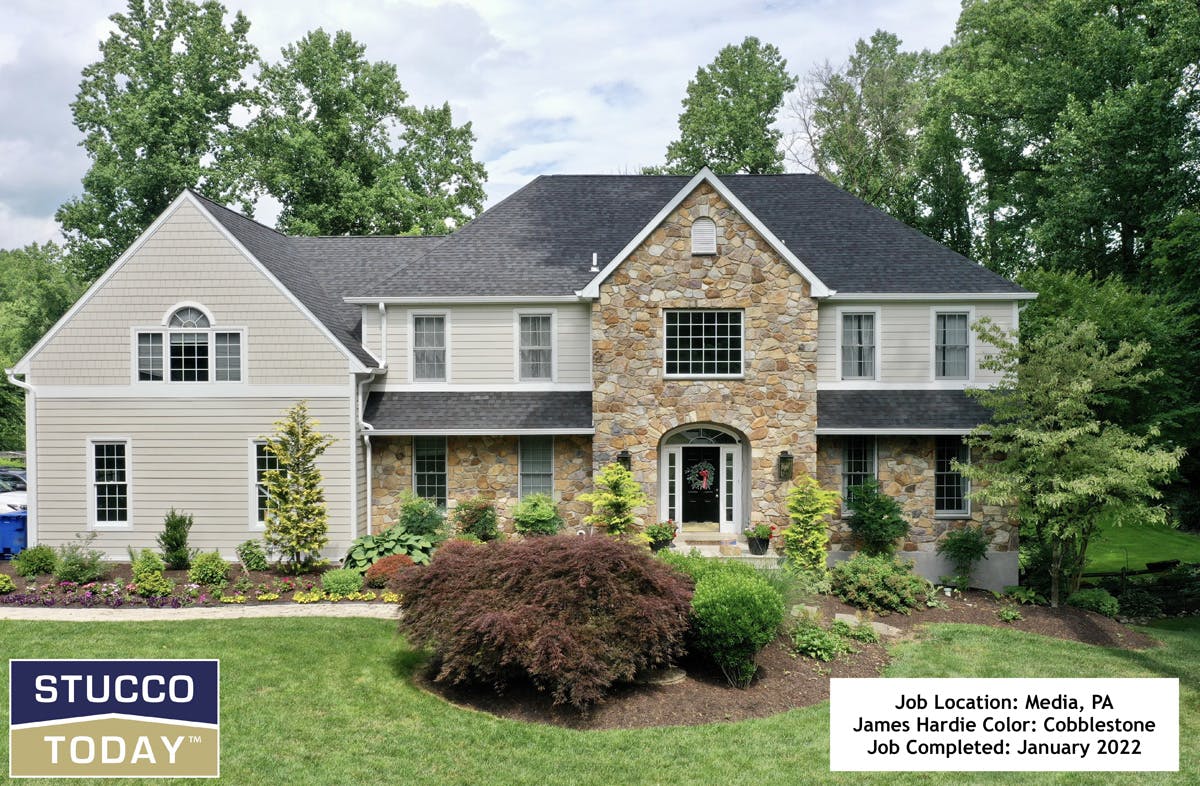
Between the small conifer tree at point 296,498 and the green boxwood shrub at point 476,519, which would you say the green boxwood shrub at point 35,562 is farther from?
the green boxwood shrub at point 476,519

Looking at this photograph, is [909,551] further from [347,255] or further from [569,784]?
[347,255]

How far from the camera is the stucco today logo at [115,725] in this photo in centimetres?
652

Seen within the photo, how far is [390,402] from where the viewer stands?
52.3ft

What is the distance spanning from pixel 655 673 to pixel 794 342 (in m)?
8.28

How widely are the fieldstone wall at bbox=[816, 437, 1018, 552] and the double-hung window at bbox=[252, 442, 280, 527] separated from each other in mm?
12006

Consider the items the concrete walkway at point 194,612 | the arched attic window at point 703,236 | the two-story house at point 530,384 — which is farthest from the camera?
the two-story house at point 530,384

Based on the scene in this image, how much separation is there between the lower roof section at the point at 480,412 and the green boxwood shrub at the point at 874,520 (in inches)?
225

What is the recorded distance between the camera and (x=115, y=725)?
675 centimetres

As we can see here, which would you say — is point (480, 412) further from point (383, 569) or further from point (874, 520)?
point (874, 520)

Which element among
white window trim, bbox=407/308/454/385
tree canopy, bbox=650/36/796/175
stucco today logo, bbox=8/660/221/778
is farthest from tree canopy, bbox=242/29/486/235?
stucco today logo, bbox=8/660/221/778

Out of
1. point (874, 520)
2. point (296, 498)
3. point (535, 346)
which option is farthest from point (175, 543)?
point (874, 520)

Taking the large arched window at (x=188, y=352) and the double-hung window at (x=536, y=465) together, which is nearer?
the large arched window at (x=188, y=352)

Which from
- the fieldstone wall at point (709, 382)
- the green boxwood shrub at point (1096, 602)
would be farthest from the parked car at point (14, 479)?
the green boxwood shrub at point (1096, 602)

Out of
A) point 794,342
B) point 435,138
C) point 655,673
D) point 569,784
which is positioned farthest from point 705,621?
point 435,138
